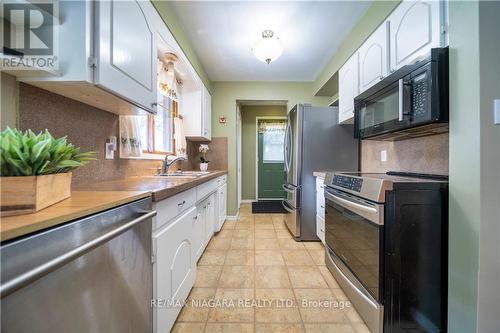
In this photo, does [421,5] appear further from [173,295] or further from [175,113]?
[175,113]

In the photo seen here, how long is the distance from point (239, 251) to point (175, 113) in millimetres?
1989

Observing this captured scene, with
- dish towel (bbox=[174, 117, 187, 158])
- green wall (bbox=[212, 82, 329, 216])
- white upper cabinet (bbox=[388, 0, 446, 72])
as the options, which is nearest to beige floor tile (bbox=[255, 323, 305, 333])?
white upper cabinet (bbox=[388, 0, 446, 72])

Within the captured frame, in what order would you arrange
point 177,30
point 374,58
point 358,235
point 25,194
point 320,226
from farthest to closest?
point 320,226 < point 177,30 < point 374,58 < point 358,235 < point 25,194

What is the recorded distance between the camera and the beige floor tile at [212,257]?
7.09 feet

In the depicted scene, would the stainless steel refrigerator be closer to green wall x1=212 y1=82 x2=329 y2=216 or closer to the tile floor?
the tile floor

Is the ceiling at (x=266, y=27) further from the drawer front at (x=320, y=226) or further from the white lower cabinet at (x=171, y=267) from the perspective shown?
the drawer front at (x=320, y=226)

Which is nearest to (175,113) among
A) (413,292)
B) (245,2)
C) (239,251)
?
(245,2)

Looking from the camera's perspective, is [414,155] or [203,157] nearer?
[414,155]

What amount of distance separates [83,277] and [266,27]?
100 inches

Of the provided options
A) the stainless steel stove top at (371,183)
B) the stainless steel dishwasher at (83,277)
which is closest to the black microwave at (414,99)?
the stainless steel stove top at (371,183)

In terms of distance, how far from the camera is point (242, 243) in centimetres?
271

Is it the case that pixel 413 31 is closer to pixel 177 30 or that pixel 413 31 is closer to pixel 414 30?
pixel 414 30

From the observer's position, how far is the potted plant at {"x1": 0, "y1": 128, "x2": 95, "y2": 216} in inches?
23.2

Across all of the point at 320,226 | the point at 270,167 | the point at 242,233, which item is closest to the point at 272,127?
the point at 270,167
